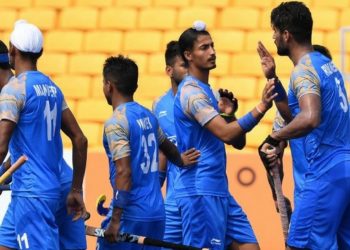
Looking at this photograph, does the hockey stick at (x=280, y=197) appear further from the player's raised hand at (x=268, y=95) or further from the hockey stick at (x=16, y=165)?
the hockey stick at (x=16, y=165)

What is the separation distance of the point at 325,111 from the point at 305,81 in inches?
8.9

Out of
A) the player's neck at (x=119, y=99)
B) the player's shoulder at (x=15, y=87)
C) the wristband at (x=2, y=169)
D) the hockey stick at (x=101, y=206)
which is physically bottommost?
the hockey stick at (x=101, y=206)

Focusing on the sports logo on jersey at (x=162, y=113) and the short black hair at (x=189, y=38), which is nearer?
the short black hair at (x=189, y=38)

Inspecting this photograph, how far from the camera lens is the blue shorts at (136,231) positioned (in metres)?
8.05

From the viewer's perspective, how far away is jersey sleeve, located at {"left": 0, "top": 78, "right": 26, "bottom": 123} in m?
7.64

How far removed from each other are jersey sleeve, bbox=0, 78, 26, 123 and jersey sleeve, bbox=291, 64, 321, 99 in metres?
1.68

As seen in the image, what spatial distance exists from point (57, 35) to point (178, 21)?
4.94ft

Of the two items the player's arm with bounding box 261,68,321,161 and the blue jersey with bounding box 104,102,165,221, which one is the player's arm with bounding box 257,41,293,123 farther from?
the blue jersey with bounding box 104,102,165,221

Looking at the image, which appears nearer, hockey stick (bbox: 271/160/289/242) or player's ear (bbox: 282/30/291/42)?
player's ear (bbox: 282/30/291/42)

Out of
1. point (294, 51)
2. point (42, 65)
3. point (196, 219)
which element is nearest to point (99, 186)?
point (42, 65)

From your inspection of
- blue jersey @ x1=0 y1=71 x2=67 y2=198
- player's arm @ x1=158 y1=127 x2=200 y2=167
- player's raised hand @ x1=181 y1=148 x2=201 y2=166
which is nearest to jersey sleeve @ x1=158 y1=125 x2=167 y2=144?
player's arm @ x1=158 y1=127 x2=200 y2=167

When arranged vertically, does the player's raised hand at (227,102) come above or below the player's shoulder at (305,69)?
below

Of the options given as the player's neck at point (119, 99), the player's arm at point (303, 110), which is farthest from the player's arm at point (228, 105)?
the player's arm at point (303, 110)

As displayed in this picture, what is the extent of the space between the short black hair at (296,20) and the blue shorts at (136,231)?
1.53m
